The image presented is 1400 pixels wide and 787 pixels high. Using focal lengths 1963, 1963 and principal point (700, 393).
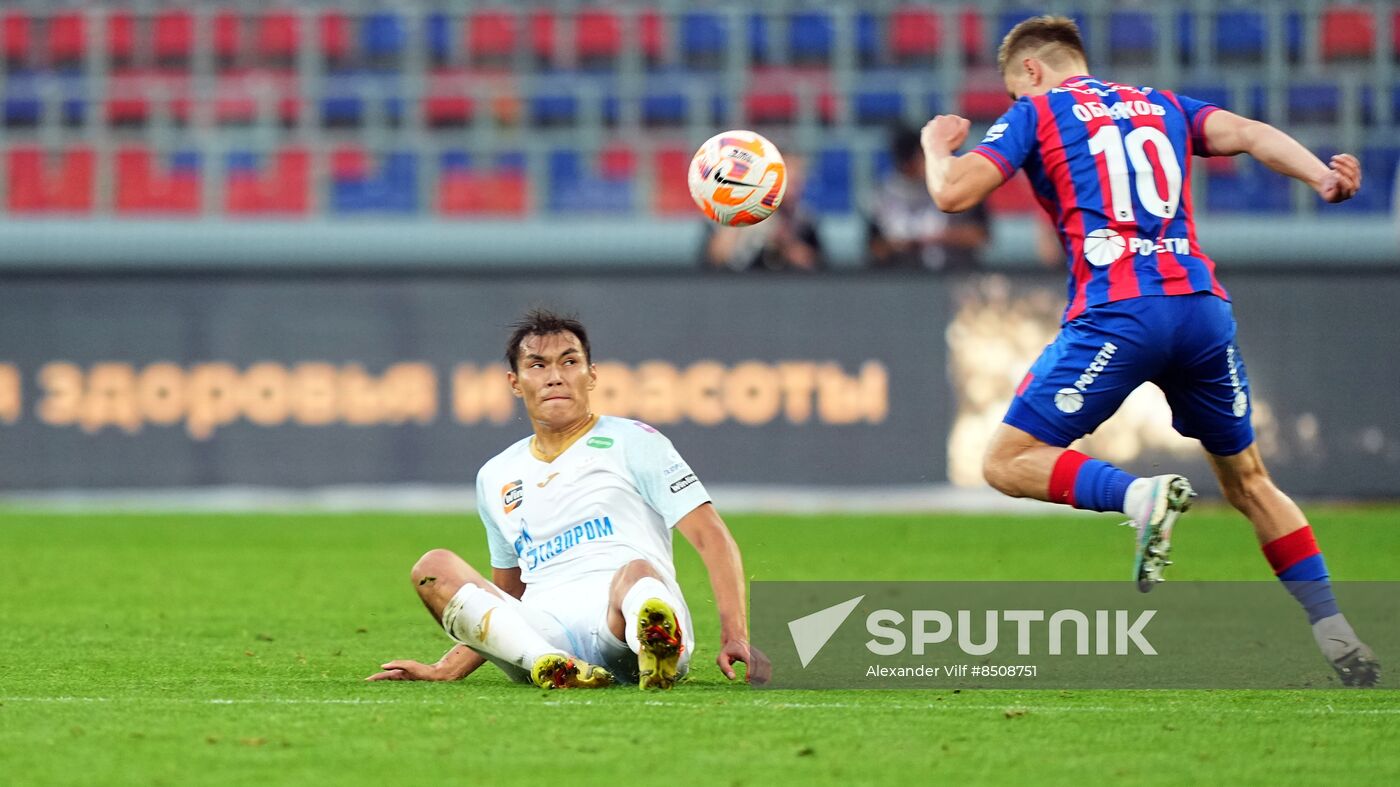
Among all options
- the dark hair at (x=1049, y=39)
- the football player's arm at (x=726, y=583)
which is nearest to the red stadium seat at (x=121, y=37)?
the dark hair at (x=1049, y=39)

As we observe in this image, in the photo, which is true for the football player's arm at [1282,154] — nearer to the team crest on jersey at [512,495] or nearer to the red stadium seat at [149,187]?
the team crest on jersey at [512,495]

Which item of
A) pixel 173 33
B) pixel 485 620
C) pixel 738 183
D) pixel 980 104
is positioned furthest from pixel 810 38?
pixel 485 620

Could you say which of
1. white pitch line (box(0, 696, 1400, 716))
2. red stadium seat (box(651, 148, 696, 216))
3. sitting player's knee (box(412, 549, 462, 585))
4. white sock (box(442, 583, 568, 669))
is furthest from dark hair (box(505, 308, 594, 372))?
red stadium seat (box(651, 148, 696, 216))

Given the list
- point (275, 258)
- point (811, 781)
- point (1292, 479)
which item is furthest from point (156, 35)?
point (811, 781)

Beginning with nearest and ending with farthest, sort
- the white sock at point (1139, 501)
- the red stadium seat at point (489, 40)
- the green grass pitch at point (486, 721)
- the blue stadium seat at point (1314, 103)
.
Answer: the green grass pitch at point (486, 721) < the white sock at point (1139, 501) < the blue stadium seat at point (1314, 103) < the red stadium seat at point (489, 40)

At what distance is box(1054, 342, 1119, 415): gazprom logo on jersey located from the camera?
594 cm

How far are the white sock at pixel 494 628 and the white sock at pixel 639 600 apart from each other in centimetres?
31

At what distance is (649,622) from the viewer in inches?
214

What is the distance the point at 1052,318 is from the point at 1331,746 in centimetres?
916

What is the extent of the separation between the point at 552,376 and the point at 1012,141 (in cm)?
161

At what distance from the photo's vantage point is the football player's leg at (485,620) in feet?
18.7

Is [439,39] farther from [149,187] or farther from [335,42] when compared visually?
[149,187]

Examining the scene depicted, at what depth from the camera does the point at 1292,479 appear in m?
13.9

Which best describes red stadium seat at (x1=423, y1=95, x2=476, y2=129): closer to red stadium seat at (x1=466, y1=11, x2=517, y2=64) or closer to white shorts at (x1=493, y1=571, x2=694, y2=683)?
red stadium seat at (x1=466, y1=11, x2=517, y2=64)
